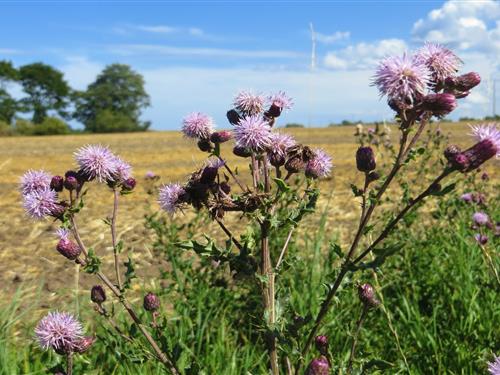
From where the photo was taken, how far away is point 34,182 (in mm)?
2398

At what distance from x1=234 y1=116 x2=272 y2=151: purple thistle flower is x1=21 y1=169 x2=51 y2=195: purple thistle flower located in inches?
34.7

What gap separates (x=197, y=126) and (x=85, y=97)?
3194 inches

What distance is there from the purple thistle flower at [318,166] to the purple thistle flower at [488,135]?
1.72 feet

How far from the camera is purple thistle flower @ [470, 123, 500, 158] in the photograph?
1.70m

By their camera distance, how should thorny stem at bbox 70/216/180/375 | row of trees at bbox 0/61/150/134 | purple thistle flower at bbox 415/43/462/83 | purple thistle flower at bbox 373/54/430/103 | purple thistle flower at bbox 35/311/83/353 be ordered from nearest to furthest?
purple thistle flower at bbox 373/54/430/103, purple thistle flower at bbox 415/43/462/83, thorny stem at bbox 70/216/180/375, purple thistle flower at bbox 35/311/83/353, row of trees at bbox 0/61/150/134

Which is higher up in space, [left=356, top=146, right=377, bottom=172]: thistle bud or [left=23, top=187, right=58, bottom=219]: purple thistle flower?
[left=356, top=146, right=377, bottom=172]: thistle bud

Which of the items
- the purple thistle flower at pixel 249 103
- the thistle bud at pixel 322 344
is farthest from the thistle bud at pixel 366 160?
the thistle bud at pixel 322 344

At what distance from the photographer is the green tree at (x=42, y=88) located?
7400 cm

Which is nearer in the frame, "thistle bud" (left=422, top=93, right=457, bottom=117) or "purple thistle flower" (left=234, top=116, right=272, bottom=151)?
"thistle bud" (left=422, top=93, right=457, bottom=117)

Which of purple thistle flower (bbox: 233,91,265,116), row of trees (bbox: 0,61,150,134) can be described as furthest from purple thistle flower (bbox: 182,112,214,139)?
row of trees (bbox: 0,61,150,134)

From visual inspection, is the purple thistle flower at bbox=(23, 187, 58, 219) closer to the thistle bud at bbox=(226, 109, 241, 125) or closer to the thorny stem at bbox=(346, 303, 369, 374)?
the thistle bud at bbox=(226, 109, 241, 125)

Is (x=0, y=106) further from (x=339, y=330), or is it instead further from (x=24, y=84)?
(x=339, y=330)

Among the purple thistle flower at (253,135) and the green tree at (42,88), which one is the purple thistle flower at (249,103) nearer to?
the purple thistle flower at (253,135)

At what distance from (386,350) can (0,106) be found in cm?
7003
